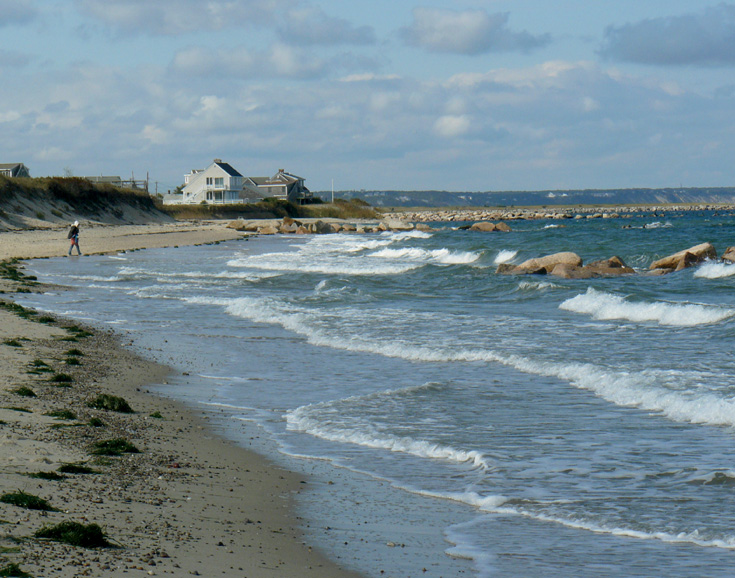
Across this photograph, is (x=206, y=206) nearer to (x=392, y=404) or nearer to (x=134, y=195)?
(x=134, y=195)

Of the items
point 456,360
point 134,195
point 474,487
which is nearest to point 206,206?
point 134,195

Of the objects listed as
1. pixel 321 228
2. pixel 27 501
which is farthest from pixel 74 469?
pixel 321 228

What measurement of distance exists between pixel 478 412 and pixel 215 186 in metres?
104

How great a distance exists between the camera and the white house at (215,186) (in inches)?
4305

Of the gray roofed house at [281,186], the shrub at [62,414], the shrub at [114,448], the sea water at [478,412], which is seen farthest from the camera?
the gray roofed house at [281,186]

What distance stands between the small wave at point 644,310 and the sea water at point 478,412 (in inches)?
2.6

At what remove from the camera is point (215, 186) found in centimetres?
10975

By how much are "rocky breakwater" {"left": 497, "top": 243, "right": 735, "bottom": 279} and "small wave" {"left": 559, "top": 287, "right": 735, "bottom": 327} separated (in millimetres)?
8709

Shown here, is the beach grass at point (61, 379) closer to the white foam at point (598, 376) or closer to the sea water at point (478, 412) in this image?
the sea water at point (478, 412)

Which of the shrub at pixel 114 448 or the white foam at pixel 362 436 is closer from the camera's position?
the shrub at pixel 114 448

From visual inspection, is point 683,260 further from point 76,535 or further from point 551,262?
point 76,535

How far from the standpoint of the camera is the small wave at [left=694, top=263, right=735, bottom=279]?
26.3m

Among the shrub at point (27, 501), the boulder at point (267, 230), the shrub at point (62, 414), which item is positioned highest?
the boulder at point (267, 230)

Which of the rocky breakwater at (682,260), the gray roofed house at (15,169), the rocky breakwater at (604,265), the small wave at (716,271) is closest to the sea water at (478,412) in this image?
the small wave at (716,271)
